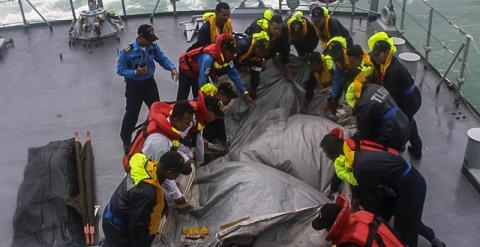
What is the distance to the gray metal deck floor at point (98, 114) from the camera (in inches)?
161

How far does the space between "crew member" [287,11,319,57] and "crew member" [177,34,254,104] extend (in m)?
0.66

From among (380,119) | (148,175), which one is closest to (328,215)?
(148,175)

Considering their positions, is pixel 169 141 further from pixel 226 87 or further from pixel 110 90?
pixel 110 90

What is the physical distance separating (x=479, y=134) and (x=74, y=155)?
3.29 metres

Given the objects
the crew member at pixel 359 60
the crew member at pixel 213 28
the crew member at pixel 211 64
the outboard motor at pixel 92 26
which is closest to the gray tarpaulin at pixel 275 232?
the crew member at pixel 359 60

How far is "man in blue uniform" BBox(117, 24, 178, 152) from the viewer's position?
15.1 feet

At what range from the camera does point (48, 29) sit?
7.81 meters

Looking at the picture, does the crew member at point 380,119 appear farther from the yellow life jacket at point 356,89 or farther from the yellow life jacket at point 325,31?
the yellow life jacket at point 325,31

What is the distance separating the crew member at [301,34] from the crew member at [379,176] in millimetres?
1811

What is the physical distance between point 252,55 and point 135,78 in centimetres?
105

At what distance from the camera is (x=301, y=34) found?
4.94m

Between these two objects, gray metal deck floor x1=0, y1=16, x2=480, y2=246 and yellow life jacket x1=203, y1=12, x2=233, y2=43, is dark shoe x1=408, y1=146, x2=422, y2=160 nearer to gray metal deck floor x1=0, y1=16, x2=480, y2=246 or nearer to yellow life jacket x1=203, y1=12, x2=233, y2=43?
gray metal deck floor x1=0, y1=16, x2=480, y2=246

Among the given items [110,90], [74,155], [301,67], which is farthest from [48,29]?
[301,67]

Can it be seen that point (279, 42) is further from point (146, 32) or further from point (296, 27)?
point (146, 32)
